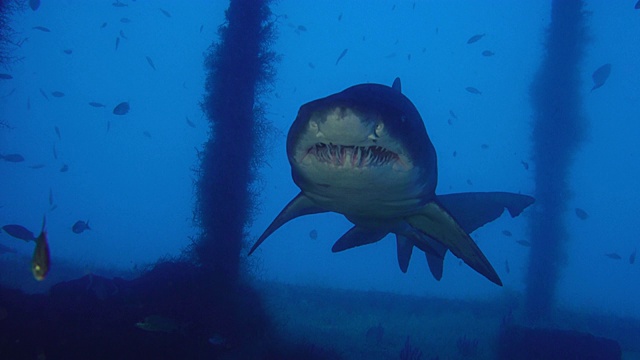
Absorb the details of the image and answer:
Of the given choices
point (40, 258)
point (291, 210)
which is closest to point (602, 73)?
point (291, 210)

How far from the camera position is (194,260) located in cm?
962

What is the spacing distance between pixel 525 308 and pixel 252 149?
46.9 ft

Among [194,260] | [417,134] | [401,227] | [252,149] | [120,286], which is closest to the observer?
[417,134]

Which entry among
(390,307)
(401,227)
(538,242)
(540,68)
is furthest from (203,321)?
(540,68)

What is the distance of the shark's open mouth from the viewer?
3.01 m

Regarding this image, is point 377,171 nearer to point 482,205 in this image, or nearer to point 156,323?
point 482,205

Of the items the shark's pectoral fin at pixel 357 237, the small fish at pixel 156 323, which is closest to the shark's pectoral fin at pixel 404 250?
the shark's pectoral fin at pixel 357 237

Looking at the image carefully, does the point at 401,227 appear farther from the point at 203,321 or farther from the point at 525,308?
the point at 525,308

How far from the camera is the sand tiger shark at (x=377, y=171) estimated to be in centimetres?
267

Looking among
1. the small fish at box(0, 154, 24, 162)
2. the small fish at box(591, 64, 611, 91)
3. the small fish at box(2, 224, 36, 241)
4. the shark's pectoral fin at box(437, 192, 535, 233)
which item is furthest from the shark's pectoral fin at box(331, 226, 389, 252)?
the small fish at box(0, 154, 24, 162)

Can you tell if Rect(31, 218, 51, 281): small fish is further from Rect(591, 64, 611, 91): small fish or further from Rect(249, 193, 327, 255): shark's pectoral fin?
Rect(591, 64, 611, 91): small fish

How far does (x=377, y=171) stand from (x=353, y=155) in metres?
0.30

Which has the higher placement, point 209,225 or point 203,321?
point 209,225

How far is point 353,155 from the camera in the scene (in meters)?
3.03
